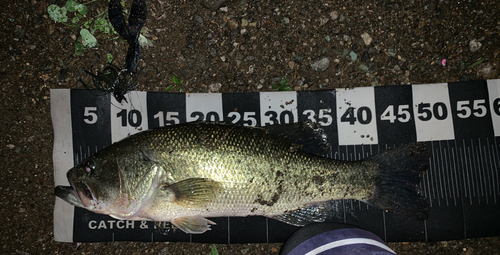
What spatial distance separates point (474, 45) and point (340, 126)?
1.72 metres

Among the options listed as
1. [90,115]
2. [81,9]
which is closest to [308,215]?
[90,115]

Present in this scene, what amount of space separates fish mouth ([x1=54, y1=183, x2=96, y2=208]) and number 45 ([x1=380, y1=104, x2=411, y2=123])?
286 cm

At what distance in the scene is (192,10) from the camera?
9.76 feet

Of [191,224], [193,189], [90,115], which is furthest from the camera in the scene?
[90,115]

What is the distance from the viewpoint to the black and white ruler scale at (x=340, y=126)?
286 cm

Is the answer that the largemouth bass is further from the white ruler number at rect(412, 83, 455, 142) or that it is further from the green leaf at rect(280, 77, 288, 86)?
the green leaf at rect(280, 77, 288, 86)

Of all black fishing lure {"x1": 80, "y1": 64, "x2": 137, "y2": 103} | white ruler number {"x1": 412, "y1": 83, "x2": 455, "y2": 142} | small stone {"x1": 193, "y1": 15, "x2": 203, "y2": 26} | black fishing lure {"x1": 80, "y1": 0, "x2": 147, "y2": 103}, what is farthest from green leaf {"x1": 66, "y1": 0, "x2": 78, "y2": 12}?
white ruler number {"x1": 412, "y1": 83, "x2": 455, "y2": 142}

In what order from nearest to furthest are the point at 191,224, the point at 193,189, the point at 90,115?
the point at 193,189 < the point at 191,224 < the point at 90,115

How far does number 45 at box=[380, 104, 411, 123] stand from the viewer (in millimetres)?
2883

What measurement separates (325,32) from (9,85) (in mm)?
3462

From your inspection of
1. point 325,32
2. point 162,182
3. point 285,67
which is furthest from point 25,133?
point 325,32

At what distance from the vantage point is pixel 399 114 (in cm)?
289

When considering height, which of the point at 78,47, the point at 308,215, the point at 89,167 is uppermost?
the point at 78,47

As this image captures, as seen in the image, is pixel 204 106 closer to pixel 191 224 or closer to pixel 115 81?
pixel 115 81
